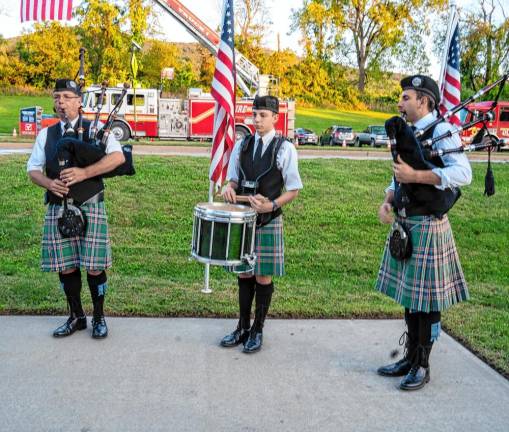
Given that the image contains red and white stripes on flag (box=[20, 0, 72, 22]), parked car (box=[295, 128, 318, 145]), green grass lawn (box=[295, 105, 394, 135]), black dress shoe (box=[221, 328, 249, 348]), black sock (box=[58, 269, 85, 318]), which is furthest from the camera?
green grass lawn (box=[295, 105, 394, 135])

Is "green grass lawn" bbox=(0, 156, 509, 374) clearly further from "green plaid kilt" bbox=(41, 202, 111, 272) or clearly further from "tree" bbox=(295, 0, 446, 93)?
"tree" bbox=(295, 0, 446, 93)

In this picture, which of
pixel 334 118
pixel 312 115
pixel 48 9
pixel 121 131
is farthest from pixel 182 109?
pixel 334 118

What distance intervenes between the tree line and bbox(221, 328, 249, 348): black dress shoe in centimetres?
2448

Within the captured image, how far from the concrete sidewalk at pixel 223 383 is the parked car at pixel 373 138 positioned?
2270 centimetres

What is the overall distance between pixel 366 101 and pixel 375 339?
4287cm

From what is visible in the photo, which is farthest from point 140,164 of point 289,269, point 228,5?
point 228,5

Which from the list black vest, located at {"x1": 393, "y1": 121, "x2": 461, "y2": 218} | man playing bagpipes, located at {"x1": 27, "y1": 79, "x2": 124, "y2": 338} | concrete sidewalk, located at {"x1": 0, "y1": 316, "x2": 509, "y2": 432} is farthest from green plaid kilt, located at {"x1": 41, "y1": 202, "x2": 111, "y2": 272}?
black vest, located at {"x1": 393, "y1": 121, "x2": 461, "y2": 218}

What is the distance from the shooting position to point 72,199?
396cm

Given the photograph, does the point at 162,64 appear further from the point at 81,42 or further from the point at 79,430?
the point at 79,430

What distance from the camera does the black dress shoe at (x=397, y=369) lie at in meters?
3.65

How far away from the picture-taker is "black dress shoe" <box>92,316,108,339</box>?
4.09 meters

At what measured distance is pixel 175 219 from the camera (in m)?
7.57

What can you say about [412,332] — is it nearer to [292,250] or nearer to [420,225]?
[420,225]

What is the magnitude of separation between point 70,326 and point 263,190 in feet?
5.24
